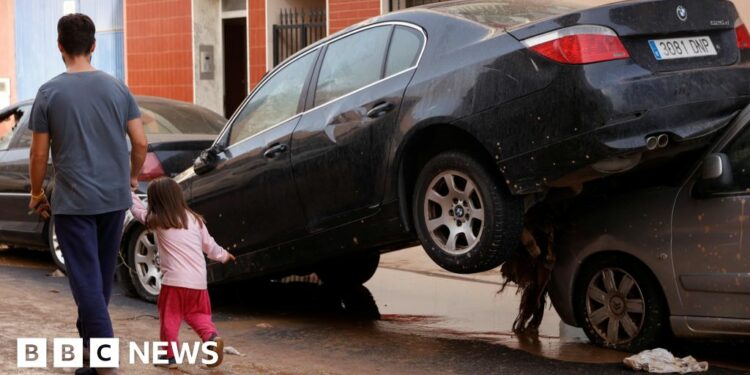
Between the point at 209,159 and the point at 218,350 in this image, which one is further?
the point at 209,159

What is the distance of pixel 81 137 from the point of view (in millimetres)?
5684

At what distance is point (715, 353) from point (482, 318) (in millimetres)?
1943

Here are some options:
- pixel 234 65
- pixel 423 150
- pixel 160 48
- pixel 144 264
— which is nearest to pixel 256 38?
pixel 234 65

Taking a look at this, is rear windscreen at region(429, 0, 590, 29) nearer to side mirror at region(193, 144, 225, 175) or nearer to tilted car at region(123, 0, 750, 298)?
tilted car at region(123, 0, 750, 298)

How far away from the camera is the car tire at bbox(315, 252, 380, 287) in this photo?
9719 millimetres

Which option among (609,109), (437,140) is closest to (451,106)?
(437,140)

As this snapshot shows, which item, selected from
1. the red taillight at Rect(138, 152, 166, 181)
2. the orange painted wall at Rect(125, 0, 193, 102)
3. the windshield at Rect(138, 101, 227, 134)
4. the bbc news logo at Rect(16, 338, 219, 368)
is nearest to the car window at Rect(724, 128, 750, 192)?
the bbc news logo at Rect(16, 338, 219, 368)

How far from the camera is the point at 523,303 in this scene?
24.6ft

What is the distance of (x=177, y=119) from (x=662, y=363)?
562 cm

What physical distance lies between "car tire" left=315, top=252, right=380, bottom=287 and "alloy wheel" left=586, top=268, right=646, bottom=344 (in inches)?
120

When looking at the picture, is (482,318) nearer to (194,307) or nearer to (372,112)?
(372,112)

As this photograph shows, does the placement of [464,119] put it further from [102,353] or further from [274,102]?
[102,353]

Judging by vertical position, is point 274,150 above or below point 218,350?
above

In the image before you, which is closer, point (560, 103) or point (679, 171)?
point (560, 103)
